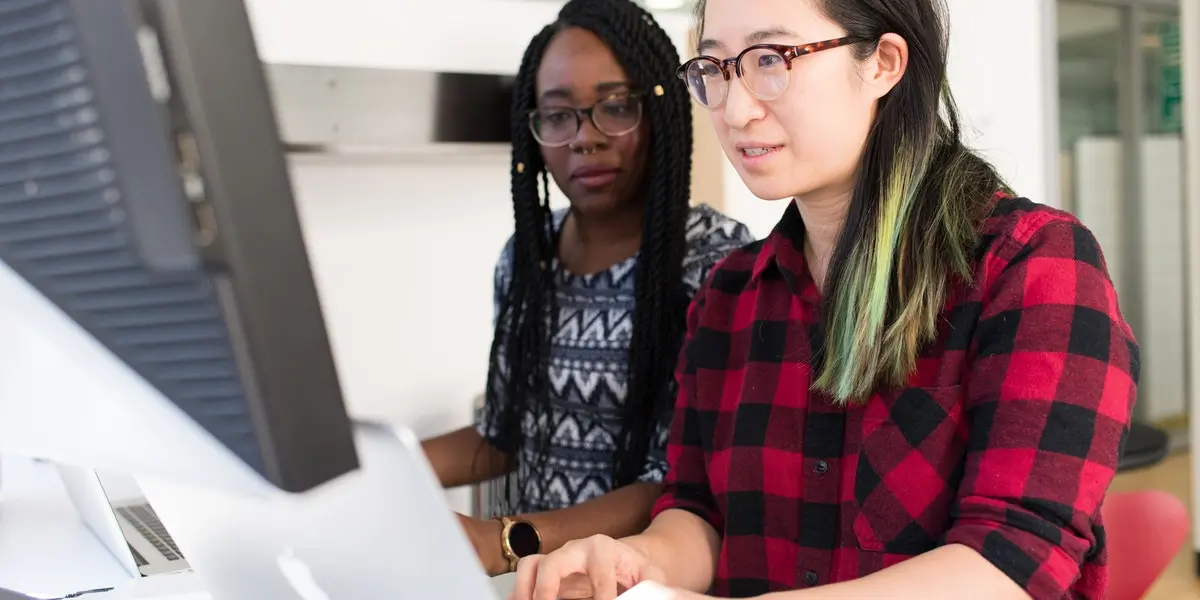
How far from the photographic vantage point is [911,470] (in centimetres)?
97

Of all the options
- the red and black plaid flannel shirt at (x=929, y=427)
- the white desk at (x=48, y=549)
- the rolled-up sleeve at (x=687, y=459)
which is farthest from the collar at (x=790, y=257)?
the white desk at (x=48, y=549)

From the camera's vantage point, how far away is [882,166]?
3.26 ft

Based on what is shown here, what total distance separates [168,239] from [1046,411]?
705 millimetres

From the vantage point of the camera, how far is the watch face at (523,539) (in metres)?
1.25

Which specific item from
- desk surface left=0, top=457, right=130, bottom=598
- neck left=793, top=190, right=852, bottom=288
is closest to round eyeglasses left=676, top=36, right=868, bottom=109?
neck left=793, top=190, right=852, bottom=288

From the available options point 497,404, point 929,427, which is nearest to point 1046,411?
point 929,427

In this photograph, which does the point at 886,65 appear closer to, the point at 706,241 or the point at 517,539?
the point at 706,241

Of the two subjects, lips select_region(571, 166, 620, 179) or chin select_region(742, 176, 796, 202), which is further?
lips select_region(571, 166, 620, 179)

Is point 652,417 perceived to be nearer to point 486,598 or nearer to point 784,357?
point 784,357

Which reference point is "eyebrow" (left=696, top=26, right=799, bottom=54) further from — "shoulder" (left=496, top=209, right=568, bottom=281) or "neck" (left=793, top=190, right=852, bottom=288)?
"shoulder" (left=496, top=209, right=568, bottom=281)

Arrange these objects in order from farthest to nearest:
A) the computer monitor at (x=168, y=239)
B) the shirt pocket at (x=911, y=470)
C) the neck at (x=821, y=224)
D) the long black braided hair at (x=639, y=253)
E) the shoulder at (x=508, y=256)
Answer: the shoulder at (x=508, y=256)
the long black braided hair at (x=639, y=253)
the neck at (x=821, y=224)
the shirt pocket at (x=911, y=470)
the computer monitor at (x=168, y=239)

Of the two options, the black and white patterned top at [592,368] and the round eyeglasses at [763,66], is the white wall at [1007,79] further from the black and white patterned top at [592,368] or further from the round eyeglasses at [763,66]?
the round eyeglasses at [763,66]

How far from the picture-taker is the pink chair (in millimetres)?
1096

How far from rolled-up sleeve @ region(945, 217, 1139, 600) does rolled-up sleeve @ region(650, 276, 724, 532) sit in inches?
14.0
